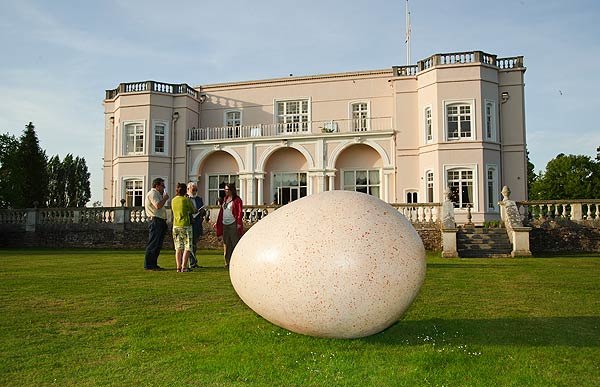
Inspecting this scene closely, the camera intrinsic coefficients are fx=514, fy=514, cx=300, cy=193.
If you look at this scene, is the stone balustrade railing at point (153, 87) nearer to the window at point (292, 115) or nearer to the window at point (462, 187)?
the window at point (292, 115)

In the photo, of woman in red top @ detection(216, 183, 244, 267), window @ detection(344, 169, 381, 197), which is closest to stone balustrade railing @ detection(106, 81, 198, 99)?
window @ detection(344, 169, 381, 197)

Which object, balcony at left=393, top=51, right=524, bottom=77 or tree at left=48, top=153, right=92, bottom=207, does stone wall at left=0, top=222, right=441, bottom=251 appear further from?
tree at left=48, top=153, right=92, bottom=207

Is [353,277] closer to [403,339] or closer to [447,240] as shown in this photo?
[403,339]

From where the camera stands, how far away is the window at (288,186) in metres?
31.4

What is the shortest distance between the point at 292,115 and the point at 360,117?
14.1 ft

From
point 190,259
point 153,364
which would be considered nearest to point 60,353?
point 153,364

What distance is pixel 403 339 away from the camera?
5246 millimetres

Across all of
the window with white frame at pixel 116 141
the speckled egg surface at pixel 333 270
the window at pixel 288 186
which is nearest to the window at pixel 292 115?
the window at pixel 288 186

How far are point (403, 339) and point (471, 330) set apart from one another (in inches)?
34.3

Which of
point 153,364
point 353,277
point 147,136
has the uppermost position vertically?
point 147,136

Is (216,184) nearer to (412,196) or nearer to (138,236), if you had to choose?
(138,236)

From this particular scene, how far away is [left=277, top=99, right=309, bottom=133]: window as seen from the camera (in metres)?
31.4

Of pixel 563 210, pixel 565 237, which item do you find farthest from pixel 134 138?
pixel 565 237

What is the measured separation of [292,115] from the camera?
3192 cm
